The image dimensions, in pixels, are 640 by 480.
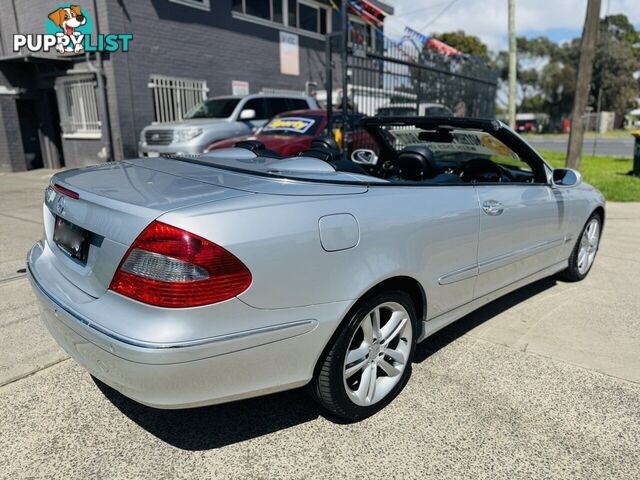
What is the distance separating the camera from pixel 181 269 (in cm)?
200

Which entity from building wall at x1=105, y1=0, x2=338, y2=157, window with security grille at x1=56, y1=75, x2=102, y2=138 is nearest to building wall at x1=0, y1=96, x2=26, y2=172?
window with security grille at x1=56, y1=75, x2=102, y2=138

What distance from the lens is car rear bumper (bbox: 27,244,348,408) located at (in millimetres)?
1981

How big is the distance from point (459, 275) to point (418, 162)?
0.98 metres

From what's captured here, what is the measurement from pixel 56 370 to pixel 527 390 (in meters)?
2.81

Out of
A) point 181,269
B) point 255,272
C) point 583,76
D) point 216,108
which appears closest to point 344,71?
point 216,108

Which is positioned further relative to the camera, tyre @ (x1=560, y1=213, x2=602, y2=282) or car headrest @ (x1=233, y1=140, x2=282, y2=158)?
tyre @ (x1=560, y1=213, x2=602, y2=282)

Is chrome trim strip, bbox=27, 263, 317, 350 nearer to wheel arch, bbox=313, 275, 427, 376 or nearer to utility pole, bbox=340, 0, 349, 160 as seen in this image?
wheel arch, bbox=313, 275, 427, 376

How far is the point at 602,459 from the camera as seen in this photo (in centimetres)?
238

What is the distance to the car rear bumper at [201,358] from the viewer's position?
6.50ft

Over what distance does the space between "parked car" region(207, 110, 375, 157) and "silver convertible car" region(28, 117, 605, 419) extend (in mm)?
5071

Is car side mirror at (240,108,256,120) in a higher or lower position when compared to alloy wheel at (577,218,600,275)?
higher

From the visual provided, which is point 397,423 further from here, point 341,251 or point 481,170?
point 481,170

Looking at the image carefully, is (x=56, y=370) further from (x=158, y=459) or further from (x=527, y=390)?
(x=527, y=390)

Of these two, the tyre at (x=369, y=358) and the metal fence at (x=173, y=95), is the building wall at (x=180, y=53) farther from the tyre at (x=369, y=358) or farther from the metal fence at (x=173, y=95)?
the tyre at (x=369, y=358)
